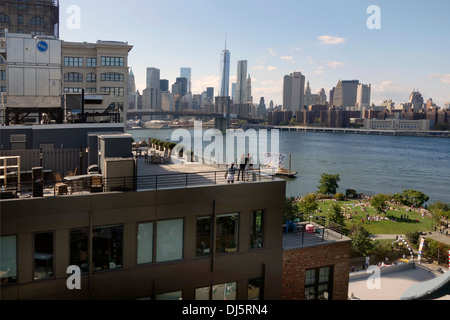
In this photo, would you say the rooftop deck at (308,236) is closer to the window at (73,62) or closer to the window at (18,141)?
the window at (18,141)

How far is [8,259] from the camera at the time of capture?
10000 millimetres

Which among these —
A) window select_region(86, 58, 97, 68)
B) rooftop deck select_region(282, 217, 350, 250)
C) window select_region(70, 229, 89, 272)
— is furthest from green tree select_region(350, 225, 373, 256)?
window select_region(86, 58, 97, 68)

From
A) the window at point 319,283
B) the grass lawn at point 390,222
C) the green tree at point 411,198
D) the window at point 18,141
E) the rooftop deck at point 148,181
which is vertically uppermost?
the window at point 18,141

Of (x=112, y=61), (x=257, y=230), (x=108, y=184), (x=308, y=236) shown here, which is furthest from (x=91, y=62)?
(x=257, y=230)

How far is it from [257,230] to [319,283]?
3.73 meters

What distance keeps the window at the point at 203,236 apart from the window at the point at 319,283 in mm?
4364

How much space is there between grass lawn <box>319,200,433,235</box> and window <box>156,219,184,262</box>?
36.7m

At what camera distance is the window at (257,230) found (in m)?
13.1

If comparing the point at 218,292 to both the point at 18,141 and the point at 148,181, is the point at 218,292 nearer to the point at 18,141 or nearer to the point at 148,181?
the point at 148,181

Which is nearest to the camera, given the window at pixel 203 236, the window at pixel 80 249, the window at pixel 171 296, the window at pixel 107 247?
the window at pixel 80 249

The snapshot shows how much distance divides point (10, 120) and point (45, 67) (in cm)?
323

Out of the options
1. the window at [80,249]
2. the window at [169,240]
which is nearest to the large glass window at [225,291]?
the window at [169,240]
